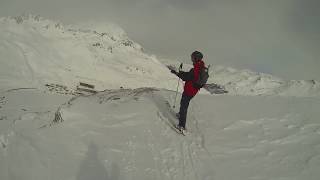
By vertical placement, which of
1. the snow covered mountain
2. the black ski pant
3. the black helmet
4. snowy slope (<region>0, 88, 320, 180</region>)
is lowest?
snowy slope (<region>0, 88, 320, 180</region>)

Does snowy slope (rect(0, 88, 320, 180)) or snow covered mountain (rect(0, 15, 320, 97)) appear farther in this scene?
snow covered mountain (rect(0, 15, 320, 97))

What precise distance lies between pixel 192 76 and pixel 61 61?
214 ft

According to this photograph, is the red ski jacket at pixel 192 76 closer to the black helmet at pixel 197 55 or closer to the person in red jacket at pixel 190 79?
the person in red jacket at pixel 190 79

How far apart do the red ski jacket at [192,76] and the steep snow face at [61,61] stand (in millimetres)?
36863

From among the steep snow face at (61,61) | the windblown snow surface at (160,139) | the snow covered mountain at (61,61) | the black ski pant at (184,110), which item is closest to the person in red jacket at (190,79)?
the black ski pant at (184,110)

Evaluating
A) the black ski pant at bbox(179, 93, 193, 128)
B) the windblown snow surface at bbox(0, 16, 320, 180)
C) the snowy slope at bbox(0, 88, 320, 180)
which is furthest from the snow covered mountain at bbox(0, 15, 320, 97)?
the black ski pant at bbox(179, 93, 193, 128)

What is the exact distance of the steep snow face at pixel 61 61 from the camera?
6139cm

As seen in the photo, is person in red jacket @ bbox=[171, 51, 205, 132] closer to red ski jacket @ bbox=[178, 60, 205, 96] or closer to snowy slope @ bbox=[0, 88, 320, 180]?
red ski jacket @ bbox=[178, 60, 205, 96]

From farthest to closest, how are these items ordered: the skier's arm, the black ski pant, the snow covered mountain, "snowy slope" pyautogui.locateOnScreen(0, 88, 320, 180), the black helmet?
the snow covered mountain → the black ski pant → the skier's arm → the black helmet → "snowy slope" pyautogui.locateOnScreen(0, 88, 320, 180)

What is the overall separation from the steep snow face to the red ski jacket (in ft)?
121

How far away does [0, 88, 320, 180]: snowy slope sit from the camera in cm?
1058

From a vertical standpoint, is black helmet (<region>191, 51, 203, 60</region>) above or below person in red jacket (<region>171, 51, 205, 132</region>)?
above

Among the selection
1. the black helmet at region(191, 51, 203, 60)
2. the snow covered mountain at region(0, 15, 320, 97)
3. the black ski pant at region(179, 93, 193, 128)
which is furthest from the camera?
the snow covered mountain at region(0, 15, 320, 97)

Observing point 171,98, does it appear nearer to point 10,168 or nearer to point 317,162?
point 317,162
